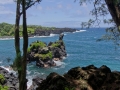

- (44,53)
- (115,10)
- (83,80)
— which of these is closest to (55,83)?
(83,80)

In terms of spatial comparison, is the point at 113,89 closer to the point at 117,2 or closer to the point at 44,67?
the point at 117,2

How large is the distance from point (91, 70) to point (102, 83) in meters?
0.74

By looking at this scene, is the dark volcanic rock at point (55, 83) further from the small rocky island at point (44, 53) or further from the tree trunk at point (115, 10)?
the small rocky island at point (44, 53)

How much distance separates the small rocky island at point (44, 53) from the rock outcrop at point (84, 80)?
4171 cm

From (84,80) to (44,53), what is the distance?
148 ft

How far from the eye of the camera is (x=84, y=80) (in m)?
8.71

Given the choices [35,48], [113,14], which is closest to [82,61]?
[35,48]

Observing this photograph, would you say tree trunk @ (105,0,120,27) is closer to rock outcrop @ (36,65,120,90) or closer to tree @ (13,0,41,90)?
rock outcrop @ (36,65,120,90)

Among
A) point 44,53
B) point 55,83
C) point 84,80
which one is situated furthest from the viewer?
point 44,53

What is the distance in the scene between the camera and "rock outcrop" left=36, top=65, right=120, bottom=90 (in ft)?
26.5

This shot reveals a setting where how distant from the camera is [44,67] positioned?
164 ft

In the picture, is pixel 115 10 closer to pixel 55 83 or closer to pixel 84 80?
pixel 84 80

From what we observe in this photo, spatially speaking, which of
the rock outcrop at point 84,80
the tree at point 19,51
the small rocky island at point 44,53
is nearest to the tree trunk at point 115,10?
the rock outcrop at point 84,80

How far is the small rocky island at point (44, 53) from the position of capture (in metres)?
51.5
